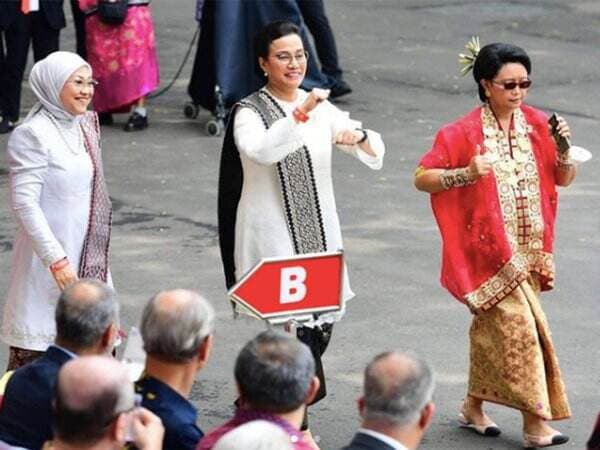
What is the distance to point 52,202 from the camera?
24.0 ft

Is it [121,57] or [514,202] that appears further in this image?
[121,57]

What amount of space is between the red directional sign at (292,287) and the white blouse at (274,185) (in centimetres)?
106

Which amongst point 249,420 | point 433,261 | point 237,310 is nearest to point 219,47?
point 433,261

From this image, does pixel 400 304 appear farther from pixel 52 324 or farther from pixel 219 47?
pixel 219 47

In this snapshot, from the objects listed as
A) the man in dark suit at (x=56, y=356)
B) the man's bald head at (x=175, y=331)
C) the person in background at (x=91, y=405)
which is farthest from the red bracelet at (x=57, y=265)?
the person in background at (x=91, y=405)

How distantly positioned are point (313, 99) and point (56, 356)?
1968 mm

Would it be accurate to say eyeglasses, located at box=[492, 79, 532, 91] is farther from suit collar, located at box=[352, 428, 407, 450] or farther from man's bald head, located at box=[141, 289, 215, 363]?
suit collar, located at box=[352, 428, 407, 450]

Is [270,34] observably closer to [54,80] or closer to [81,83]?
[81,83]

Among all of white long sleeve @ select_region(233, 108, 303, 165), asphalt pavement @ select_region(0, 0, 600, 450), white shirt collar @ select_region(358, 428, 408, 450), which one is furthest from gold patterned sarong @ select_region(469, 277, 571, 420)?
white shirt collar @ select_region(358, 428, 408, 450)

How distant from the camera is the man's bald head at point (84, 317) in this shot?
17.8ft

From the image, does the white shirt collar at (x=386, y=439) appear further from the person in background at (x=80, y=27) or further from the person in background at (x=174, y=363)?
the person in background at (x=80, y=27)

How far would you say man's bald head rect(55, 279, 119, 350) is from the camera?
17.8 feet

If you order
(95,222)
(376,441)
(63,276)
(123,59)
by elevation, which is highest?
(376,441)

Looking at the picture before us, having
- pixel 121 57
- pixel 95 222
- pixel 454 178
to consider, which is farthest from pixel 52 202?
pixel 121 57
